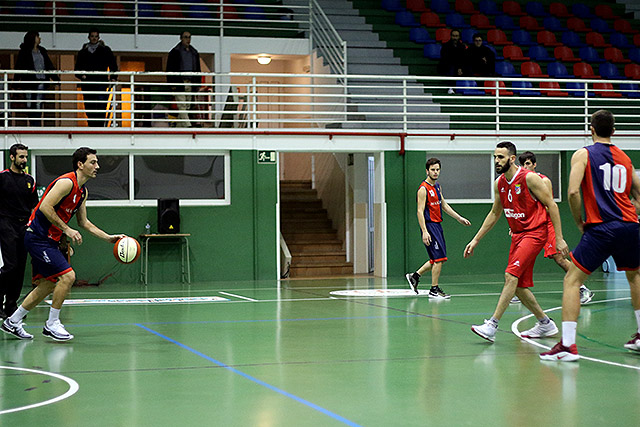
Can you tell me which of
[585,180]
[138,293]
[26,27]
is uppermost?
[26,27]

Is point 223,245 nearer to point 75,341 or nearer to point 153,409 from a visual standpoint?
point 75,341

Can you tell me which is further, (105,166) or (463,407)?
(105,166)

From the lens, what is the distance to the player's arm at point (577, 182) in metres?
7.02

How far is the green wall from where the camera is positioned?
17688 mm

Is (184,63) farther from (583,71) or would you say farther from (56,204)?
(583,71)

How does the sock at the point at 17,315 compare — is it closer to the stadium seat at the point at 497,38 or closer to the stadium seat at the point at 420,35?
the stadium seat at the point at 420,35

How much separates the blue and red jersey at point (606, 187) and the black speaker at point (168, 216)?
1134 cm

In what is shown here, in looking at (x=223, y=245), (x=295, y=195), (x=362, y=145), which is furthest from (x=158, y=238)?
(x=295, y=195)

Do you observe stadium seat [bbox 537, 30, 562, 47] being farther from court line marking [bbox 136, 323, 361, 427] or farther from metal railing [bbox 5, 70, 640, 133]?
court line marking [bbox 136, 323, 361, 427]

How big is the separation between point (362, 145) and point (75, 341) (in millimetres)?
10769

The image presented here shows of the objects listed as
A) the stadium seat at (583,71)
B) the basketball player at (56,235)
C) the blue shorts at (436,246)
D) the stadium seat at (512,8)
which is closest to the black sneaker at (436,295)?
the blue shorts at (436,246)

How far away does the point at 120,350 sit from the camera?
8.16m

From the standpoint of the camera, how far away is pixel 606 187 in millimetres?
7188

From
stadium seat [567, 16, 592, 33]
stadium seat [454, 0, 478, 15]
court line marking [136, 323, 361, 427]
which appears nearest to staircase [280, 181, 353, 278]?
stadium seat [454, 0, 478, 15]
